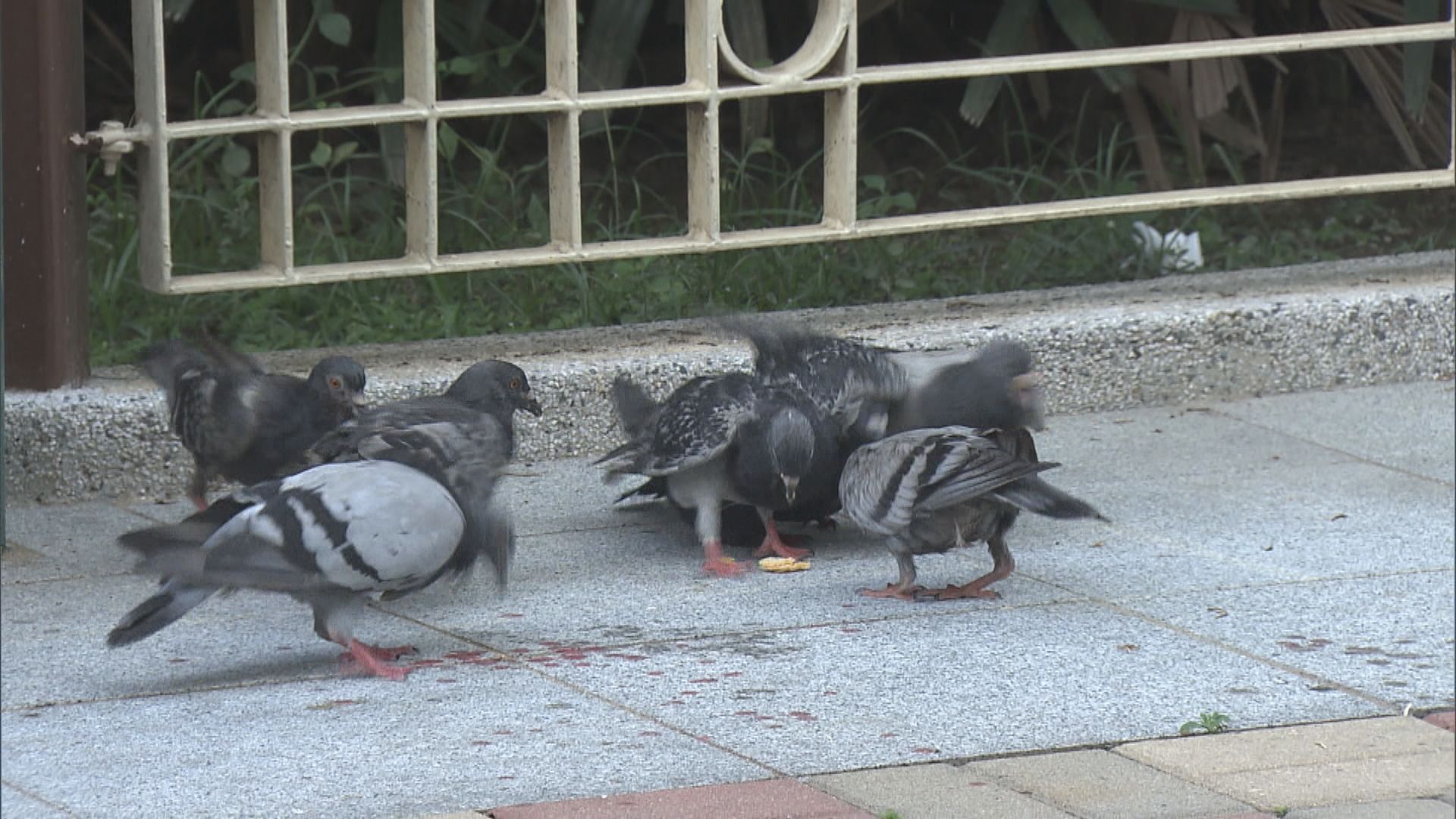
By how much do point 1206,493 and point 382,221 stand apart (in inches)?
130

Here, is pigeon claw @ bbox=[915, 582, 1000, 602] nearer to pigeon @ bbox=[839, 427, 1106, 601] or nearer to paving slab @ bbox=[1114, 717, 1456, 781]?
pigeon @ bbox=[839, 427, 1106, 601]

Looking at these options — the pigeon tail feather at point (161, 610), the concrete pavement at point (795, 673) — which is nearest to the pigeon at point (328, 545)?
the pigeon tail feather at point (161, 610)

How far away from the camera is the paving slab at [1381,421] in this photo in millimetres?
6184

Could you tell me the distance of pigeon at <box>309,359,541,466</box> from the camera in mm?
4910

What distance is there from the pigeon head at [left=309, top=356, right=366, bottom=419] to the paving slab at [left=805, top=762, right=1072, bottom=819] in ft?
5.90

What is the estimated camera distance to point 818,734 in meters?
4.11

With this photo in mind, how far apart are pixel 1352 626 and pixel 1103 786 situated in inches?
47.1

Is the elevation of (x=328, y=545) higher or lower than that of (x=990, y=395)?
lower

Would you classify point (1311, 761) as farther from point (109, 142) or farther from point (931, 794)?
point (109, 142)

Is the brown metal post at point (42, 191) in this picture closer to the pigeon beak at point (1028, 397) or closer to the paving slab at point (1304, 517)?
the pigeon beak at point (1028, 397)

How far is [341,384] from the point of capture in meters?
5.17

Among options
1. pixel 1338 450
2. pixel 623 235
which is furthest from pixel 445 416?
pixel 623 235

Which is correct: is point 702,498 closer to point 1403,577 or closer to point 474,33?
point 1403,577

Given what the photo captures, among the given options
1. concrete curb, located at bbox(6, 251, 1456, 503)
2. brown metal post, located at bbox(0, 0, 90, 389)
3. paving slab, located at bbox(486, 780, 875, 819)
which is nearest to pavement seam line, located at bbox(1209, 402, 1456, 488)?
concrete curb, located at bbox(6, 251, 1456, 503)
